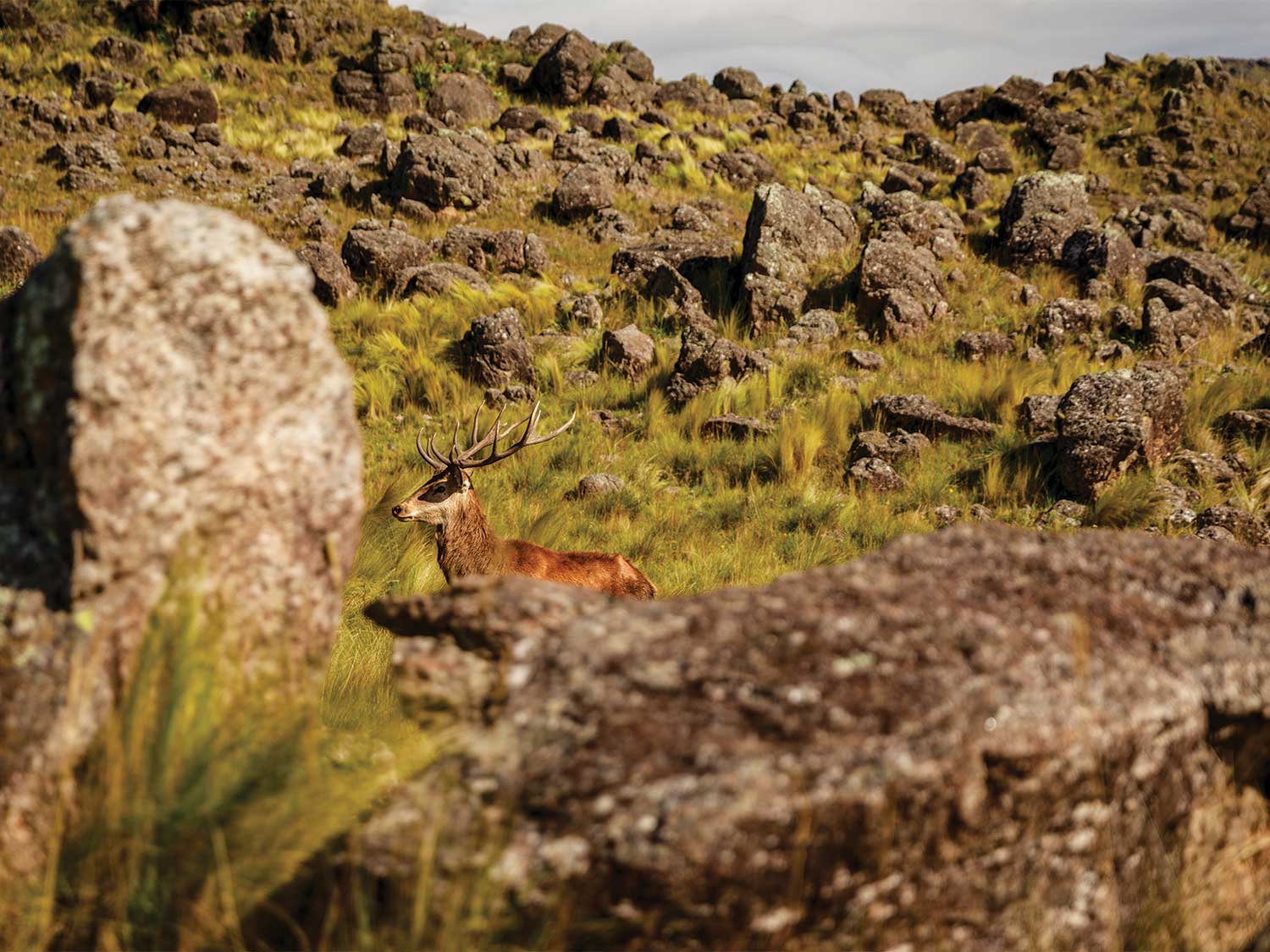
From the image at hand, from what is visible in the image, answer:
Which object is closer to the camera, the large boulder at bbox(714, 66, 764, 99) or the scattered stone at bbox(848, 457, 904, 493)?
the scattered stone at bbox(848, 457, 904, 493)

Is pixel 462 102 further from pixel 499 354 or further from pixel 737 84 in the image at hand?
pixel 499 354

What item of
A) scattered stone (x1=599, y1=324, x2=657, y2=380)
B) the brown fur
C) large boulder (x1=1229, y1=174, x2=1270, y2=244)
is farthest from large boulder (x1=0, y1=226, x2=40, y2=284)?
large boulder (x1=1229, y1=174, x2=1270, y2=244)

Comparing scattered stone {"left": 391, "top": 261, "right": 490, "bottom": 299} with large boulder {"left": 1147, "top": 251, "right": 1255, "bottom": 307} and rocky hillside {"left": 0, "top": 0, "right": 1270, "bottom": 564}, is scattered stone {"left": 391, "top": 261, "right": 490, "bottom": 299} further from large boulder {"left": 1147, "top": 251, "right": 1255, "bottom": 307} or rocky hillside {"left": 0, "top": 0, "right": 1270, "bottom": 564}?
large boulder {"left": 1147, "top": 251, "right": 1255, "bottom": 307}

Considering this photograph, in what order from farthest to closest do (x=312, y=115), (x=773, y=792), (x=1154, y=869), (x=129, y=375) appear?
1. (x=312, y=115)
2. (x=1154, y=869)
3. (x=129, y=375)
4. (x=773, y=792)

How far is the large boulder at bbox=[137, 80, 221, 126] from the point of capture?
59.4 ft

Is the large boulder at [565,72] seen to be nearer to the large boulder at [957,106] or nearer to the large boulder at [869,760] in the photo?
the large boulder at [957,106]

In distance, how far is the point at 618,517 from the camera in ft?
25.3

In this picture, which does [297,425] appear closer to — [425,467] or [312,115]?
[425,467]

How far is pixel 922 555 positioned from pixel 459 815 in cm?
136

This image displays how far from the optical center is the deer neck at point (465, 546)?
237 inches

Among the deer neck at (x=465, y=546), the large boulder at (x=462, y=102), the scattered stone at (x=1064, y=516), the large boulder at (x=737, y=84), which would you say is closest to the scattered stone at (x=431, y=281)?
the deer neck at (x=465, y=546)

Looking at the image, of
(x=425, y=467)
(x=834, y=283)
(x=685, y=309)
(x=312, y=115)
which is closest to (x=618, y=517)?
(x=425, y=467)

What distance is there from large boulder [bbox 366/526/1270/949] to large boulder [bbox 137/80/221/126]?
1989 cm

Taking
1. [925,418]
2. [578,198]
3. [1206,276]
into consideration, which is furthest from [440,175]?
[1206,276]
